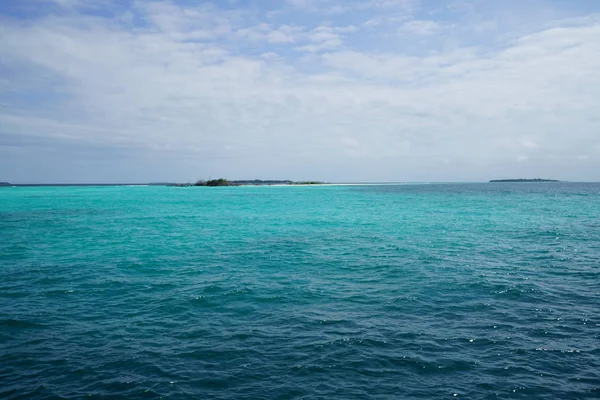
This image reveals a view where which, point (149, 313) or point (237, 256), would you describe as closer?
point (149, 313)

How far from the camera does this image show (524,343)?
12.8 metres

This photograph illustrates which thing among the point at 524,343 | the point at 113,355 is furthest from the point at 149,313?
the point at 524,343

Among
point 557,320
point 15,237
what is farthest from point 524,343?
point 15,237

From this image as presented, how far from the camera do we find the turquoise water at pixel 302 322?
10.5m

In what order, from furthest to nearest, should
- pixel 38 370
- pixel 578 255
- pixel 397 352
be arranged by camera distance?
pixel 578 255 → pixel 397 352 → pixel 38 370

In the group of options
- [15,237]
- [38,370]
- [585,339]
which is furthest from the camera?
[15,237]

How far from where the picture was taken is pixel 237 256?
28.3 meters

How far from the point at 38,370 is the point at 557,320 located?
60.3 feet

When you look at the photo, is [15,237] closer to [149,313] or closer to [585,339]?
[149,313]

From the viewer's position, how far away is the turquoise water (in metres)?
10.5

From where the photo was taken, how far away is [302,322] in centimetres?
1490

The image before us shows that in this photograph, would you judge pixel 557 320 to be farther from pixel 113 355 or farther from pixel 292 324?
pixel 113 355

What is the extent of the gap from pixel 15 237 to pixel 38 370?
32157 mm

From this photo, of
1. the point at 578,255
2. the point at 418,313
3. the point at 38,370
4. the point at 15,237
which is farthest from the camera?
the point at 15,237
